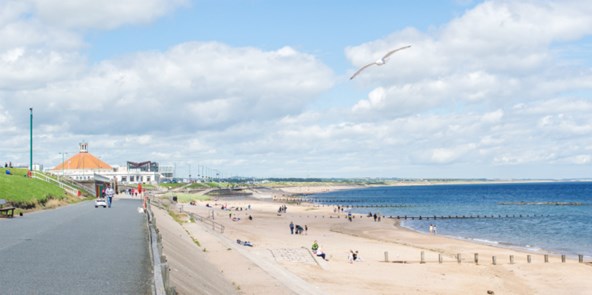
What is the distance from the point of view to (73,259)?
18.5 metres

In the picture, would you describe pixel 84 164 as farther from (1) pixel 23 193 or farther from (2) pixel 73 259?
(2) pixel 73 259

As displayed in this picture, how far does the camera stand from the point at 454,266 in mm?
38594

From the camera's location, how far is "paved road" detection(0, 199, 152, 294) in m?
14.3

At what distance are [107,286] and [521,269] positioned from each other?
1240 inches

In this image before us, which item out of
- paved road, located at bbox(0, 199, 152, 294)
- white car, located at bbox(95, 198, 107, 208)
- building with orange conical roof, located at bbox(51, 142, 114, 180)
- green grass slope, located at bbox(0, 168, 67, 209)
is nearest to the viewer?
paved road, located at bbox(0, 199, 152, 294)

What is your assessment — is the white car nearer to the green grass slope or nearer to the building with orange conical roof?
the green grass slope

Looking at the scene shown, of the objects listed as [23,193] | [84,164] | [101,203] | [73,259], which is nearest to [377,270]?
[73,259]

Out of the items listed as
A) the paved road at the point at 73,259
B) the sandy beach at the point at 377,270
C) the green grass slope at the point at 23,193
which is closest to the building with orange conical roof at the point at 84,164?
the green grass slope at the point at 23,193

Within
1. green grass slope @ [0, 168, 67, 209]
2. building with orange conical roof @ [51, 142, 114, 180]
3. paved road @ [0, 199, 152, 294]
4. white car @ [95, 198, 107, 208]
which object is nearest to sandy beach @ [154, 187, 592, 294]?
Answer: paved road @ [0, 199, 152, 294]

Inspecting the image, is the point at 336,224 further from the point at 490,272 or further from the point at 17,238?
the point at 17,238

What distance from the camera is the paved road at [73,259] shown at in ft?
46.9

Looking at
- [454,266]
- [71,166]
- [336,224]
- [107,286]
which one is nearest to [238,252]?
[454,266]

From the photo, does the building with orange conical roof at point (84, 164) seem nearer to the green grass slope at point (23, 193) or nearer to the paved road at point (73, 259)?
the green grass slope at point (23, 193)

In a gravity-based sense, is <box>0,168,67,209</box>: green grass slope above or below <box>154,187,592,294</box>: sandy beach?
above
